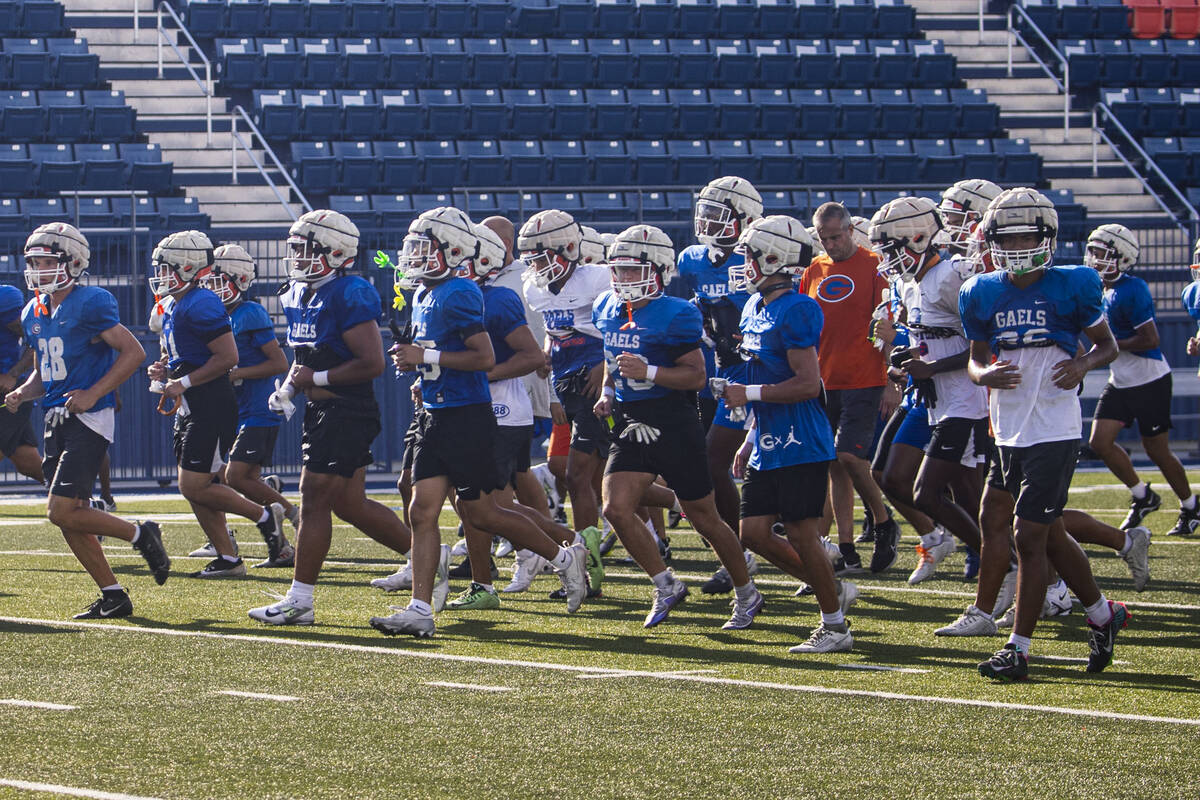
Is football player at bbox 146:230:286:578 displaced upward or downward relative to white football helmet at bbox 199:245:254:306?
downward

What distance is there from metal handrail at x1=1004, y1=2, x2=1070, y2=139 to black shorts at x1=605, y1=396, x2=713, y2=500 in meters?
19.6

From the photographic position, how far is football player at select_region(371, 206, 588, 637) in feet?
24.6

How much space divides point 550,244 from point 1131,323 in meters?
4.44

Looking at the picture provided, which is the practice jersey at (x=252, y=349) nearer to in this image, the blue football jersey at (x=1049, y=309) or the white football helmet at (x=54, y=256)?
the white football helmet at (x=54, y=256)

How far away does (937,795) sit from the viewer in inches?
181

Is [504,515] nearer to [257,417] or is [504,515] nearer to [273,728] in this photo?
[273,728]

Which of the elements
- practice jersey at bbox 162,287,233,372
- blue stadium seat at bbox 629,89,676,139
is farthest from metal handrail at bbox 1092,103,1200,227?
practice jersey at bbox 162,287,233,372

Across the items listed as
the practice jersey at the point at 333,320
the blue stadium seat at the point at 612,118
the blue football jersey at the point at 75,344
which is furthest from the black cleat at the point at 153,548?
the blue stadium seat at the point at 612,118

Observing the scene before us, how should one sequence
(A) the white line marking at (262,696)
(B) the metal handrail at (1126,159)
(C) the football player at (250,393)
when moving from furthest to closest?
(B) the metal handrail at (1126,159)
(C) the football player at (250,393)
(A) the white line marking at (262,696)

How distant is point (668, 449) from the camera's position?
7.77 m

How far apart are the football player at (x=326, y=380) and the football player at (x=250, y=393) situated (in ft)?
8.62

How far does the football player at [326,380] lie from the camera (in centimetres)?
779

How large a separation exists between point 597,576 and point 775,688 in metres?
2.68

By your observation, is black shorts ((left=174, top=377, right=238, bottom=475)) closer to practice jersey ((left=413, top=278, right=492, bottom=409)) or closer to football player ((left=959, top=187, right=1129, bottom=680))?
practice jersey ((left=413, top=278, right=492, bottom=409))
